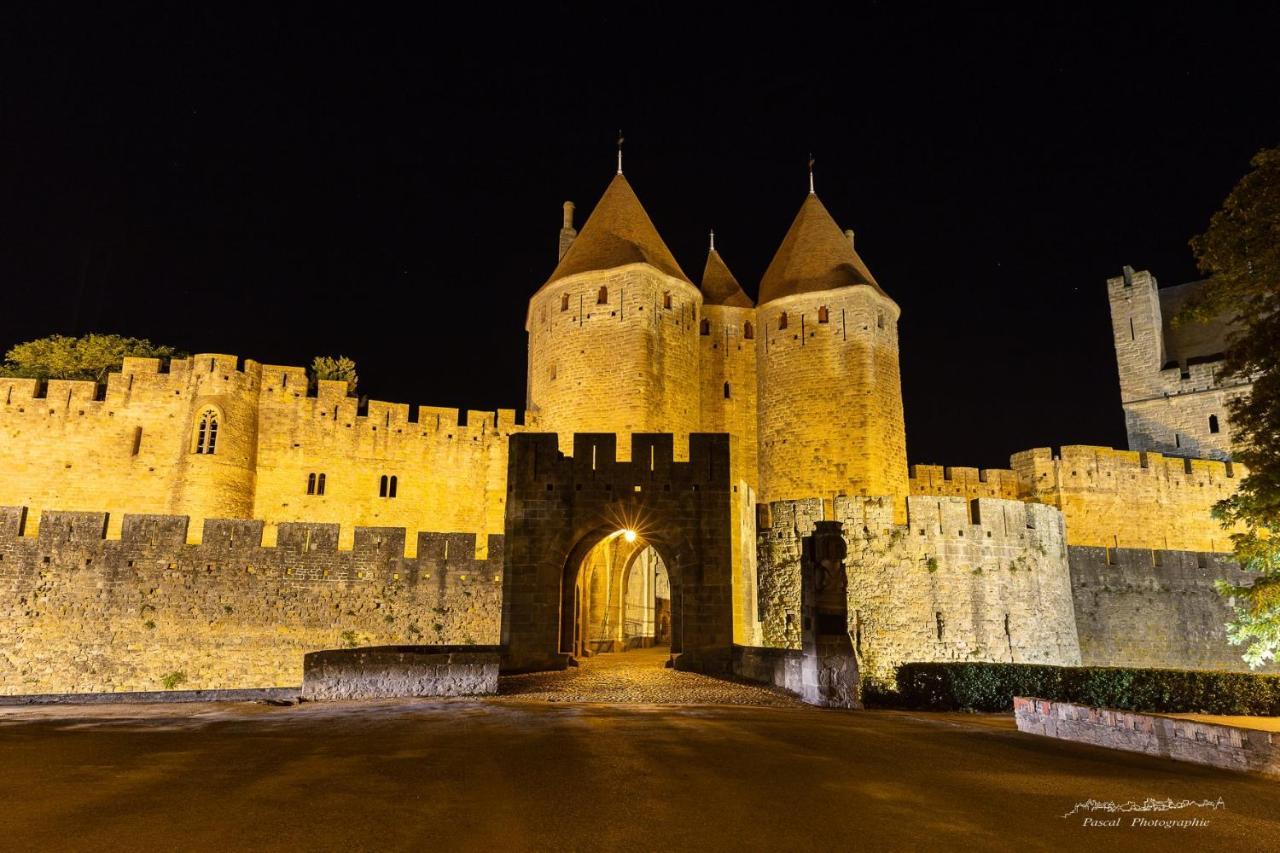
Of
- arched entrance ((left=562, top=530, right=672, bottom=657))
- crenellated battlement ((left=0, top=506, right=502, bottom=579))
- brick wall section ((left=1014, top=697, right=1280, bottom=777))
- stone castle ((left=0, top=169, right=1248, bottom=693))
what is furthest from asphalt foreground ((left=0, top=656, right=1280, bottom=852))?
crenellated battlement ((left=0, top=506, right=502, bottom=579))

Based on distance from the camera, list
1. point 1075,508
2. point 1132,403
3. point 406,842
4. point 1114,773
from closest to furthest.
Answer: point 406,842 < point 1114,773 < point 1075,508 < point 1132,403

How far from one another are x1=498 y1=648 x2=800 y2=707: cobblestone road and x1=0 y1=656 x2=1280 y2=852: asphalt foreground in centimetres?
178

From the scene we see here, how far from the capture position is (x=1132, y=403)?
3759 cm

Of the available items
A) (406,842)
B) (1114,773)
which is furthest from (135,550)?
(1114,773)

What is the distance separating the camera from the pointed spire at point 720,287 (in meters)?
29.5

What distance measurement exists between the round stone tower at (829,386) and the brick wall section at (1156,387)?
644 inches

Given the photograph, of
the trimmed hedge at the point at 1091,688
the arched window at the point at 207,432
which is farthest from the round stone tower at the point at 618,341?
the trimmed hedge at the point at 1091,688

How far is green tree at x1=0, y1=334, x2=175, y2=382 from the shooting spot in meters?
28.5

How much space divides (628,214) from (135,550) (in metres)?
18.4

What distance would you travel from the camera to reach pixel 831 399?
87.3 ft

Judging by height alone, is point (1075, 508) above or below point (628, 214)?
below

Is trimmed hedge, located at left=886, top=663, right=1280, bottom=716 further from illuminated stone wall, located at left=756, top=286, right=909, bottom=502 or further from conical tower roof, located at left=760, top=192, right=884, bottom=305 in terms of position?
conical tower roof, located at left=760, top=192, right=884, bottom=305

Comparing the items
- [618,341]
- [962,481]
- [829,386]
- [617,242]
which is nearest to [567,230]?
[617,242]

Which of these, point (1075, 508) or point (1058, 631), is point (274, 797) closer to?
point (1058, 631)
